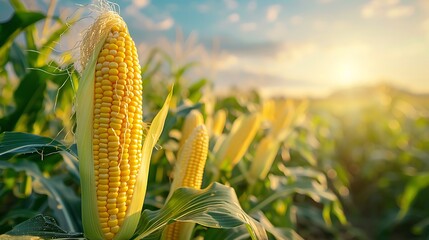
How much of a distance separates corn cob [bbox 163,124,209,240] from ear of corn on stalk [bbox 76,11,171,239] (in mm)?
343

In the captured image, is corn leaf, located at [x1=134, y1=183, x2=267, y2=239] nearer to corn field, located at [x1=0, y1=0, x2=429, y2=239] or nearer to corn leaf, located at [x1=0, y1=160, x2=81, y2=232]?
corn field, located at [x1=0, y1=0, x2=429, y2=239]

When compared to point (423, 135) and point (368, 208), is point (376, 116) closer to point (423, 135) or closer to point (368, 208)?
point (423, 135)

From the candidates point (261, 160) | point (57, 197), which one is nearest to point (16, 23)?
point (57, 197)

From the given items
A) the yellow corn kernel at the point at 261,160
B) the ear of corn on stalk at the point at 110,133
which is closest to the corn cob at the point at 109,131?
the ear of corn on stalk at the point at 110,133

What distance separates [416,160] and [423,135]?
1732 mm

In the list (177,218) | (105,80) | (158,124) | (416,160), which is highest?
(105,80)

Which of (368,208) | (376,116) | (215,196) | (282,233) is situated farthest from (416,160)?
(215,196)

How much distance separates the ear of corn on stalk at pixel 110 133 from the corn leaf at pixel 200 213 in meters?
0.10

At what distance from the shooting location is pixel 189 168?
6.27ft

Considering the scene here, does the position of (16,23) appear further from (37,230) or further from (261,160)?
(261,160)

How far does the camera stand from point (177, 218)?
1612mm

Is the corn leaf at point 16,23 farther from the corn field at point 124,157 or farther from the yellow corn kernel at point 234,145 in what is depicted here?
the yellow corn kernel at point 234,145

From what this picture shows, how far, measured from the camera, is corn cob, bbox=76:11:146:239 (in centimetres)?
150

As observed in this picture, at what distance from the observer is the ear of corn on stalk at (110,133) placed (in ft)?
4.92
